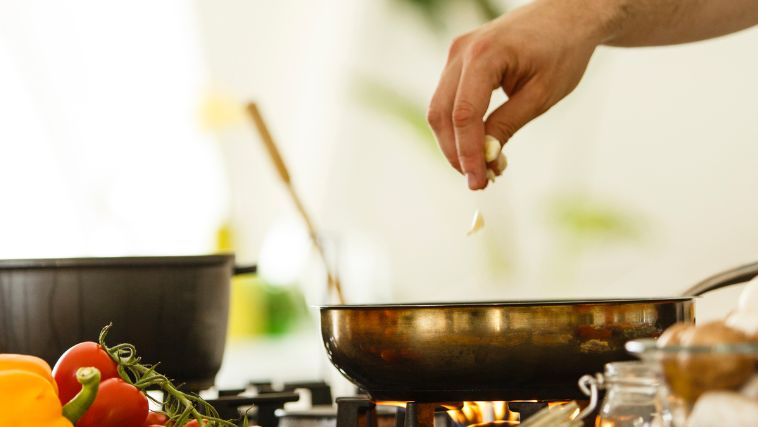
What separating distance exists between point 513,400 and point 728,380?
44cm

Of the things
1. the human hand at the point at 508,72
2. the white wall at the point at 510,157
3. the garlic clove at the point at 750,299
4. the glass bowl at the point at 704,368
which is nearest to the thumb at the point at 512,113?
the human hand at the point at 508,72

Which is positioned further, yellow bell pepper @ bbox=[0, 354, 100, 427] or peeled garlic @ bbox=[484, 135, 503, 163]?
peeled garlic @ bbox=[484, 135, 503, 163]

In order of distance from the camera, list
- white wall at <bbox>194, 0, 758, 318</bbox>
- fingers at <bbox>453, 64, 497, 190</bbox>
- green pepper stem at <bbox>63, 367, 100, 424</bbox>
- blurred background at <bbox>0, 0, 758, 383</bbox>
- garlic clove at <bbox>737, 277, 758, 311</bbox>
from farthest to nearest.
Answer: blurred background at <bbox>0, 0, 758, 383</bbox> < white wall at <bbox>194, 0, 758, 318</bbox> < fingers at <bbox>453, 64, 497, 190</bbox> < green pepper stem at <bbox>63, 367, 100, 424</bbox> < garlic clove at <bbox>737, 277, 758, 311</bbox>

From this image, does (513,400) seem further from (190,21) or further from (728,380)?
(190,21)

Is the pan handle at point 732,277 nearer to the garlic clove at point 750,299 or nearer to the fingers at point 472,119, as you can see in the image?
the fingers at point 472,119

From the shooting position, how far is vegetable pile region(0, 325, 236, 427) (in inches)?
31.8

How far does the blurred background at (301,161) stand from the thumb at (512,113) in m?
1.88

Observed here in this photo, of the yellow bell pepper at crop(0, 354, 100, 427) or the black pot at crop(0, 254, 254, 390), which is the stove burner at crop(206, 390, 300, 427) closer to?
the black pot at crop(0, 254, 254, 390)

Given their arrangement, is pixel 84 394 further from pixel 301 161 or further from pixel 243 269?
pixel 301 161

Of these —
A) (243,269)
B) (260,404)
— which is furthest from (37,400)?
(243,269)

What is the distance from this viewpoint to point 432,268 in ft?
11.4

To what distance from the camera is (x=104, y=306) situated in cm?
122

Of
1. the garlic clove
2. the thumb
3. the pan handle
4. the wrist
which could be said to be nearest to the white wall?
the pan handle

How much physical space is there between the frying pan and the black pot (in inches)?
13.8
